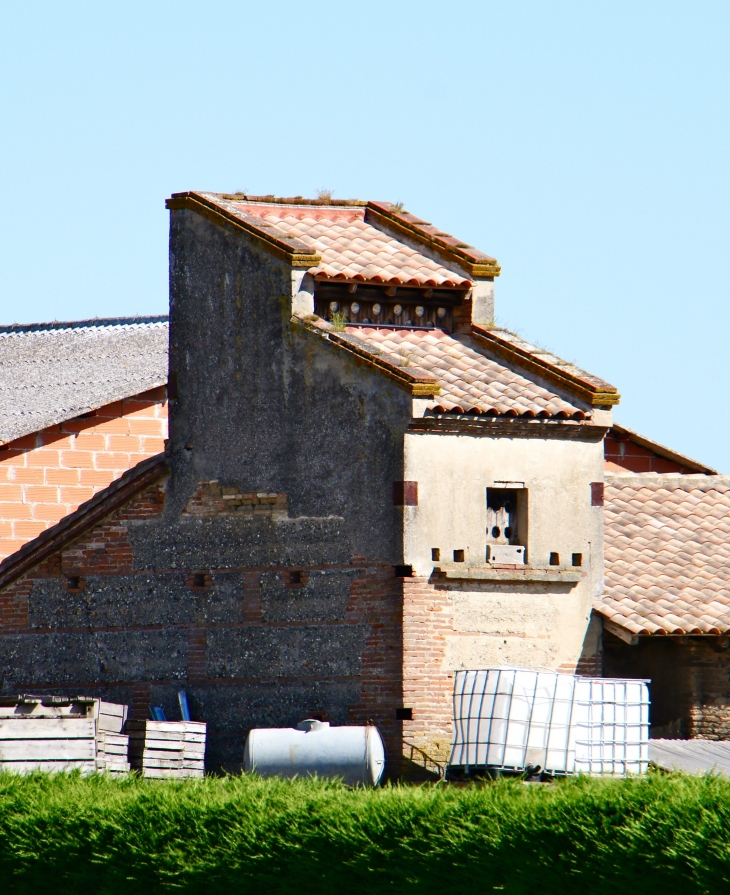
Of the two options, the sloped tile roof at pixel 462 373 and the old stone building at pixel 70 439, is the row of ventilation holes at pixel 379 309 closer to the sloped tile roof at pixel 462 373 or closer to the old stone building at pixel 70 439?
the sloped tile roof at pixel 462 373

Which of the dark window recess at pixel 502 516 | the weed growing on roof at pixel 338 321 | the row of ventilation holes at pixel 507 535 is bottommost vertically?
the row of ventilation holes at pixel 507 535

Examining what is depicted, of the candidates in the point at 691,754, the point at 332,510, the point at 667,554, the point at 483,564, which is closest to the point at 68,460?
the point at 332,510

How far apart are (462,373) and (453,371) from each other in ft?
0.41

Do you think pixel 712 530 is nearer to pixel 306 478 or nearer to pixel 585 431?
pixel 585 431

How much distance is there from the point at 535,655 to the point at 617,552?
243 cm

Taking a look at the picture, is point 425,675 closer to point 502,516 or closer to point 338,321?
point 502,516

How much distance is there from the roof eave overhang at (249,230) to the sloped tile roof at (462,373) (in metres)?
1.16

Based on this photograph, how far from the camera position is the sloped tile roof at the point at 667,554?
19750mm

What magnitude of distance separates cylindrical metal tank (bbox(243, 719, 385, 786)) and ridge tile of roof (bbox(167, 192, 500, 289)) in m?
6.11

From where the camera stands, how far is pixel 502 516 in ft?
65.3

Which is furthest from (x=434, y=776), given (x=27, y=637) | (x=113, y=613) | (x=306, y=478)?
(x=27, y=637)

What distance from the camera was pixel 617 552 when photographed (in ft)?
69.7

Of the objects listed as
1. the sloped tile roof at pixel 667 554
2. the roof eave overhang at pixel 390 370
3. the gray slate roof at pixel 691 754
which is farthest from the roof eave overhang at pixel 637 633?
the roof eave overhang at pixel 390 370

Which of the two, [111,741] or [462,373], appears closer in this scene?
[111,741]
